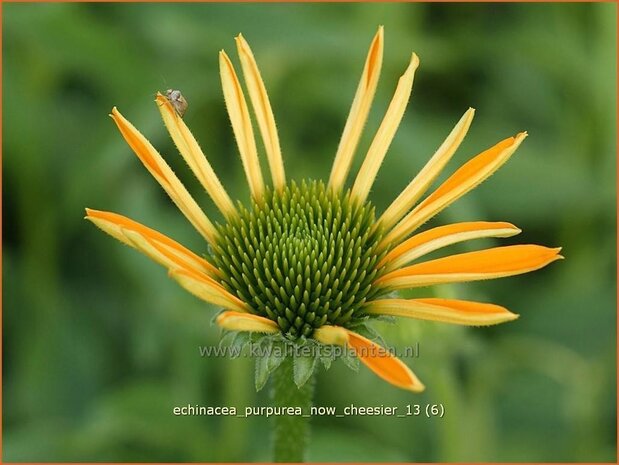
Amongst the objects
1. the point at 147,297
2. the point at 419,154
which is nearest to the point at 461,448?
the point at 419,154

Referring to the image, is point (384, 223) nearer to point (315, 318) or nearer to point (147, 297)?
point (315, 318)

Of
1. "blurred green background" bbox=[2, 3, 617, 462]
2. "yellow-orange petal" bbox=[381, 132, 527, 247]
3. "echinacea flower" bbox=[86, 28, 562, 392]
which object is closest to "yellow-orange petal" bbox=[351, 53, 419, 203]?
"echinacea flower" bbox=[86, 28, 562, 392]

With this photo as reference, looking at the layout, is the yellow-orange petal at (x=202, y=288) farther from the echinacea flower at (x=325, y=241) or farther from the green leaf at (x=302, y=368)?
the green leaf at (x=302, y=368)

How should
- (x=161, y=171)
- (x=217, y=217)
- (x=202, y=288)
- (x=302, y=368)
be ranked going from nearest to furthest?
(x=202, y=288) < (x=302, y=368) < (x=161, y=171) < (x=217, y=217)

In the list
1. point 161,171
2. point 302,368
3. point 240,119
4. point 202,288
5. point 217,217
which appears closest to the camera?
point 202,288

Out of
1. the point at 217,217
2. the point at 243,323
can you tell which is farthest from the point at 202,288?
the point at 217,217

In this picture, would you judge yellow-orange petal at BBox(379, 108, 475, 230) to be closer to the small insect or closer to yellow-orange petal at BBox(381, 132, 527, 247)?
yellow-orange petal at BBox(381, 132, 527, 247)

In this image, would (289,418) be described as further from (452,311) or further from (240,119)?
(240,119)
